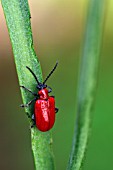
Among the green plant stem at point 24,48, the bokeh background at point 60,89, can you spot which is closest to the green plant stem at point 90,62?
the green plant stem at point 24,48

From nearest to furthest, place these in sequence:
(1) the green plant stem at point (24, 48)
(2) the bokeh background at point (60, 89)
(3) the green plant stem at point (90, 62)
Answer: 1. (3) the green plant stem at point (90, 62)
2. (1) the green plant stem at point (24, 48)
3. (2) the bokeh background at point (60, 89)

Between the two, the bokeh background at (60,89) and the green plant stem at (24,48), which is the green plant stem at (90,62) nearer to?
the green plant stem at (24,48)

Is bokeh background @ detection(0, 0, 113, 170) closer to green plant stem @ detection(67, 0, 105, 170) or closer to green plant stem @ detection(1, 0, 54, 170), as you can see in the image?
green plant stem @ detection(1, 0, 54, 170)

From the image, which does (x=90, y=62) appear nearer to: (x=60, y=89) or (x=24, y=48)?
(x=24, y=48)

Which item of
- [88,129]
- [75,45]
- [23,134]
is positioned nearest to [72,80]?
[75,45]

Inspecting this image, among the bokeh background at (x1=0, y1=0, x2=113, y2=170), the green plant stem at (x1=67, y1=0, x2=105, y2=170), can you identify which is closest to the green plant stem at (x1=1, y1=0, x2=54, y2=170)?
the green plant stem at (x1=67, y1=0, x2=105, y2=170)

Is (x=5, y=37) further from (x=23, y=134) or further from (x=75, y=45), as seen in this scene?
(x=23, y=134)
